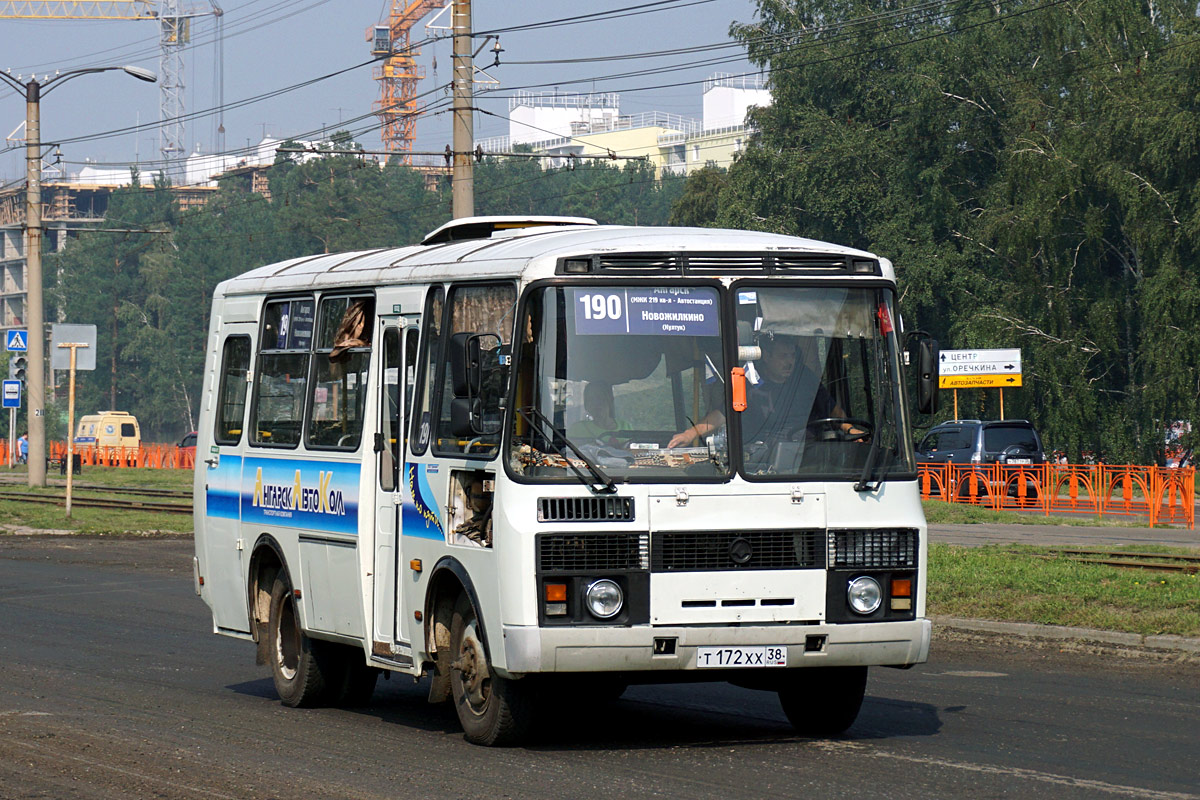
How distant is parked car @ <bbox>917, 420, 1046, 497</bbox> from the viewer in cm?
3831

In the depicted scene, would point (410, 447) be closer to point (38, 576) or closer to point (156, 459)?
point (38, 576)

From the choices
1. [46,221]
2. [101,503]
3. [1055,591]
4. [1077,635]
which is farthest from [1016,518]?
[46,221]

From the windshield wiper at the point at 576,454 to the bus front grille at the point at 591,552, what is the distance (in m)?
0.23

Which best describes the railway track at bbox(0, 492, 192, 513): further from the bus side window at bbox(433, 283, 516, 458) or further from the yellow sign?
the bus side window at bbox(433, 283, 516, 458)

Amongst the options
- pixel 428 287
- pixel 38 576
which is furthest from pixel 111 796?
pixel 38 576

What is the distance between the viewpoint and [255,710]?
1134 cm

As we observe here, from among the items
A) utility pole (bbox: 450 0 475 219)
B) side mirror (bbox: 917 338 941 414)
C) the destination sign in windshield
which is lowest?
side mirror (bbox: 917 338 941 414)

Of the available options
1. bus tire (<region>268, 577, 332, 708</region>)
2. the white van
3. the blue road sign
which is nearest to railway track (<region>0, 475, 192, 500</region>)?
the blue road sign

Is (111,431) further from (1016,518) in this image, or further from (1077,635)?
(1077,635)

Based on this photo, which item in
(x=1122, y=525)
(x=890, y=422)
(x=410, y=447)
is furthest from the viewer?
(x=1122, y=525)

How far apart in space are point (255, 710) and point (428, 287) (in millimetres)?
2988

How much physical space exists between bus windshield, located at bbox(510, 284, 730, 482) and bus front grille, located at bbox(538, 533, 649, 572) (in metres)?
0.30

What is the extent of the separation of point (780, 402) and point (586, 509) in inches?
45.8

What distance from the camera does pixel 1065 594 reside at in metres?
16.7
